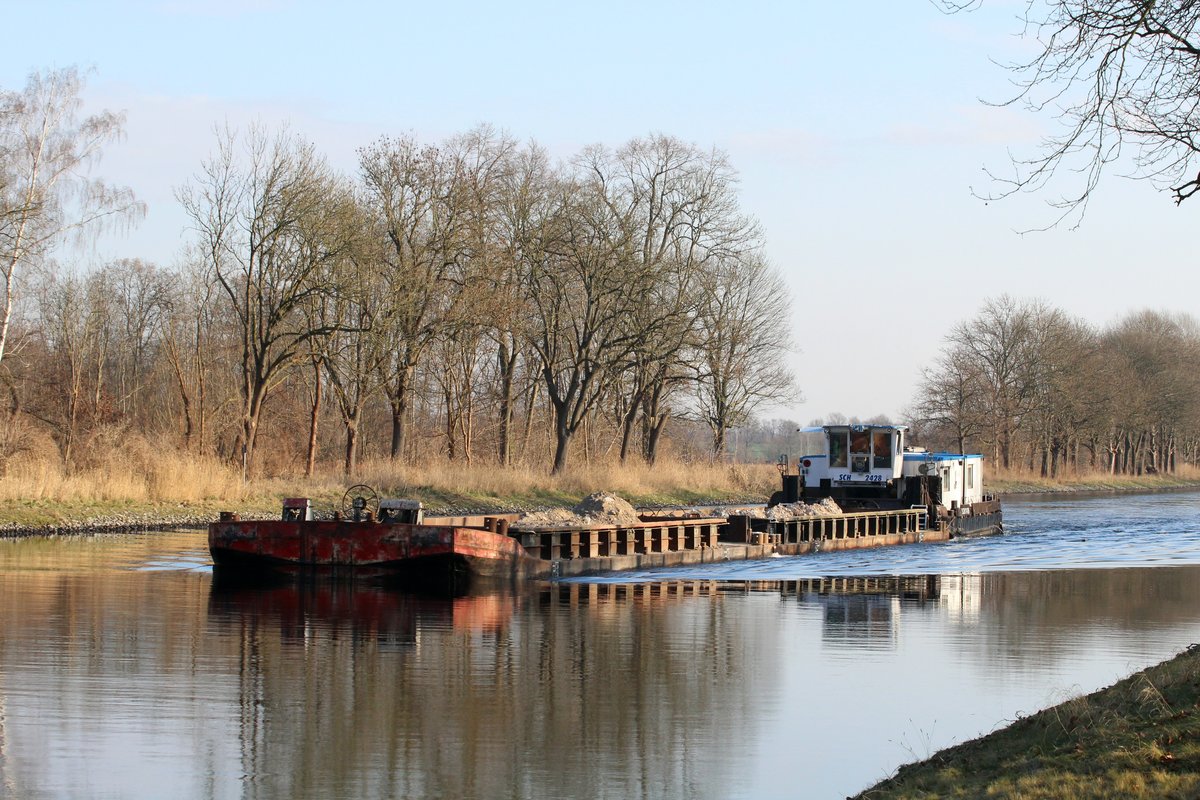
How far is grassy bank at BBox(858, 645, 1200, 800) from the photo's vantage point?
7605mm

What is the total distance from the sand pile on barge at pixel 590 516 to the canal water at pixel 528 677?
157 cm

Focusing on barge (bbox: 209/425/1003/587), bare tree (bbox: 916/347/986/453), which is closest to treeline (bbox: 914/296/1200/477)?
bare tree (bbox: 916/347/986/453)

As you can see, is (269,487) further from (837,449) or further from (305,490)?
(837,449)

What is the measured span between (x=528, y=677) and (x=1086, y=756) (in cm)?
686

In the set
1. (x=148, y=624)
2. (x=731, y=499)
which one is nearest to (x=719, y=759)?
(x=148, y=624)

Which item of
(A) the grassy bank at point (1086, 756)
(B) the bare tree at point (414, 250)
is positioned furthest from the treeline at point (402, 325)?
(A) the grassy bank at point (1086, 756)

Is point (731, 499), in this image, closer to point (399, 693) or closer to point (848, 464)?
point (848, 464)

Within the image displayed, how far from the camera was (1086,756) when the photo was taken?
8.23 m

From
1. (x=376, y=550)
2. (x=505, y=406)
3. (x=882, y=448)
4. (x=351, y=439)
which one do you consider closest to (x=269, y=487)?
(x=351, y=439)

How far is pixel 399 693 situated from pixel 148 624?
5893 millimetres

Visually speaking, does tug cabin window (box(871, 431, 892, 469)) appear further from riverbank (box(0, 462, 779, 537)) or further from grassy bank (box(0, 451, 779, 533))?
grassy bank (box(0, 451, 779, 533))

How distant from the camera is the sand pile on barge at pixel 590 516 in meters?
26.7

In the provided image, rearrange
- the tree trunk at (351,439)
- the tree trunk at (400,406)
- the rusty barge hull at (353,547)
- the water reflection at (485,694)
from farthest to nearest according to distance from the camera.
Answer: the tree trunk at (400,406)
the tree trunk at (351,439)
the rusty barge hull at (353,547)
the water reflection at (485,694)

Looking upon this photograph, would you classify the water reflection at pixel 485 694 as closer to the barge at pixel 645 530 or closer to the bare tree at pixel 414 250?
the barge at pixel 645 530
